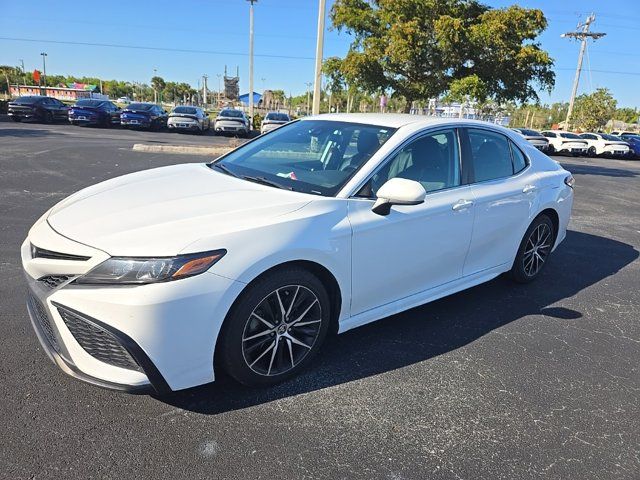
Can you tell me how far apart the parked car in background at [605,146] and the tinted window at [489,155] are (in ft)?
98.9

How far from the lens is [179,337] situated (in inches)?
90.8

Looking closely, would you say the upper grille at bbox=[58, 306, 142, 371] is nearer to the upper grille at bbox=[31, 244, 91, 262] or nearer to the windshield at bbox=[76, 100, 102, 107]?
the upper grille at bbox=[31, 244, 91, 262]

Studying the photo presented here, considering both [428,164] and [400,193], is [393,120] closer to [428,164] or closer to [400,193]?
[428,164]

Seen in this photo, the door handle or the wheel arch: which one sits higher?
the door handle

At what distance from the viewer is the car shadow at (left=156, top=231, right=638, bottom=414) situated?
2.76m

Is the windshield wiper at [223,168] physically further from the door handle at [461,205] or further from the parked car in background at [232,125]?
the parked car in background at [232,125]

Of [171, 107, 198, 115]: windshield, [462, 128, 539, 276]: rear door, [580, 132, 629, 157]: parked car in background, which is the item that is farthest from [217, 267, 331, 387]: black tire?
[580, 132, 629, 157]: parked car in background

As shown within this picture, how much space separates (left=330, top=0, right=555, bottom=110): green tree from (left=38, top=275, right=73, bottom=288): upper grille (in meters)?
13.3

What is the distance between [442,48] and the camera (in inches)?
547

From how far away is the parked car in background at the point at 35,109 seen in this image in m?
24.4

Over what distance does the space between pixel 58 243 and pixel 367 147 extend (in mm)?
2027

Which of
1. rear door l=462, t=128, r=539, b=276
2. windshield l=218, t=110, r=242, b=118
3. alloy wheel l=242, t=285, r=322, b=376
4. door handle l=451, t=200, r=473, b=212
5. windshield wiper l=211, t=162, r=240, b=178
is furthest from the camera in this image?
windshield l=218, t=110, r=242, b=118

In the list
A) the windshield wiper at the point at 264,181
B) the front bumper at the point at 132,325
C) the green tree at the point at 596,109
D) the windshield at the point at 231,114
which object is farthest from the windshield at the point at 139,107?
the green tree at the point at 596,109

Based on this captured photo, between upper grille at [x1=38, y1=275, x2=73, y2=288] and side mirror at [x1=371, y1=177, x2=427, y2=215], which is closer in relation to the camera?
upper grille at [x1=38, y1=275, x2=73, y2=288]
